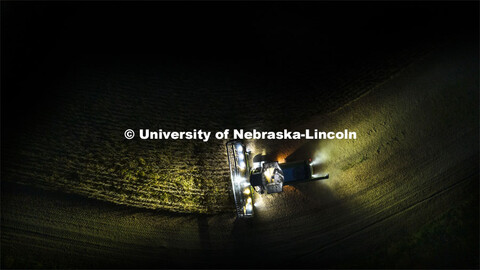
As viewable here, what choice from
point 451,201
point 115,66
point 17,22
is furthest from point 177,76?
point 451,201

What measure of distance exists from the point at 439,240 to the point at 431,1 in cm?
553

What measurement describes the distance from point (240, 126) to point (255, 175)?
125 cm

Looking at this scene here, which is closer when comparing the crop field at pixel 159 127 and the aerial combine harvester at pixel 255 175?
the aerial combine harvester at pixel 255 175

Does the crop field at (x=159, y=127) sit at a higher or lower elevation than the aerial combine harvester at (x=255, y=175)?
higher

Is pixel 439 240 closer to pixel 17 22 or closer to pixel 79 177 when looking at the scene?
pixel 79 177

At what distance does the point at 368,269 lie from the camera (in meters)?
5.61

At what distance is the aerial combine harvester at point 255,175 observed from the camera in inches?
207

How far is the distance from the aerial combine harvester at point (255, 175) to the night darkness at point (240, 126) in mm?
343

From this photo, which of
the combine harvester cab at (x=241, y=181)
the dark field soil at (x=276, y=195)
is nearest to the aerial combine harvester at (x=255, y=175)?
the combine harvester cab at (x=241, y=181)
